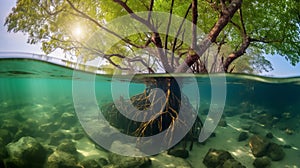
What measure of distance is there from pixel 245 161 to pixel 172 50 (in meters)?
2.76

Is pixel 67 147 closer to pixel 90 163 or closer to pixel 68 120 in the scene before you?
pixel 90 163

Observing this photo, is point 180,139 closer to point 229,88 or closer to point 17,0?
point 229,88

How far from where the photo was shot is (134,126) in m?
4.58

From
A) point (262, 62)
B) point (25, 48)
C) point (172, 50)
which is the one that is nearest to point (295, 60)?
point (262, 62)

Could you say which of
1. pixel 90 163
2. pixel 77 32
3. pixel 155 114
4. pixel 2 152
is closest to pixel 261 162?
pixel 155 114

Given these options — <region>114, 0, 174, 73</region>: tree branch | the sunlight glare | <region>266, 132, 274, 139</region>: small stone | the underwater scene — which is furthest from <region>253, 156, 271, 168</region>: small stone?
the sunlight glare

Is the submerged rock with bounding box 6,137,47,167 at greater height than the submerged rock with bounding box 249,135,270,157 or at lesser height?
lesser

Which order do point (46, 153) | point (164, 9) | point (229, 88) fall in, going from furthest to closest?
point (229, 88)
point (164, 9)
point (46, 153)

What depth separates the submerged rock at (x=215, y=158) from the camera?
4.17 m

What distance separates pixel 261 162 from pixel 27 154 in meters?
4.64

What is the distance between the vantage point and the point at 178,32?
4648 mm

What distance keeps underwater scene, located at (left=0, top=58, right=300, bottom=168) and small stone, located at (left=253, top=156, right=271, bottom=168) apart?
0.02 metres

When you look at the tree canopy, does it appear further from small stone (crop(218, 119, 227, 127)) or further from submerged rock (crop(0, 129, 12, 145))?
submerged rock (crop(0, 129, 12, 145))

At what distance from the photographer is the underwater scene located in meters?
4.27
